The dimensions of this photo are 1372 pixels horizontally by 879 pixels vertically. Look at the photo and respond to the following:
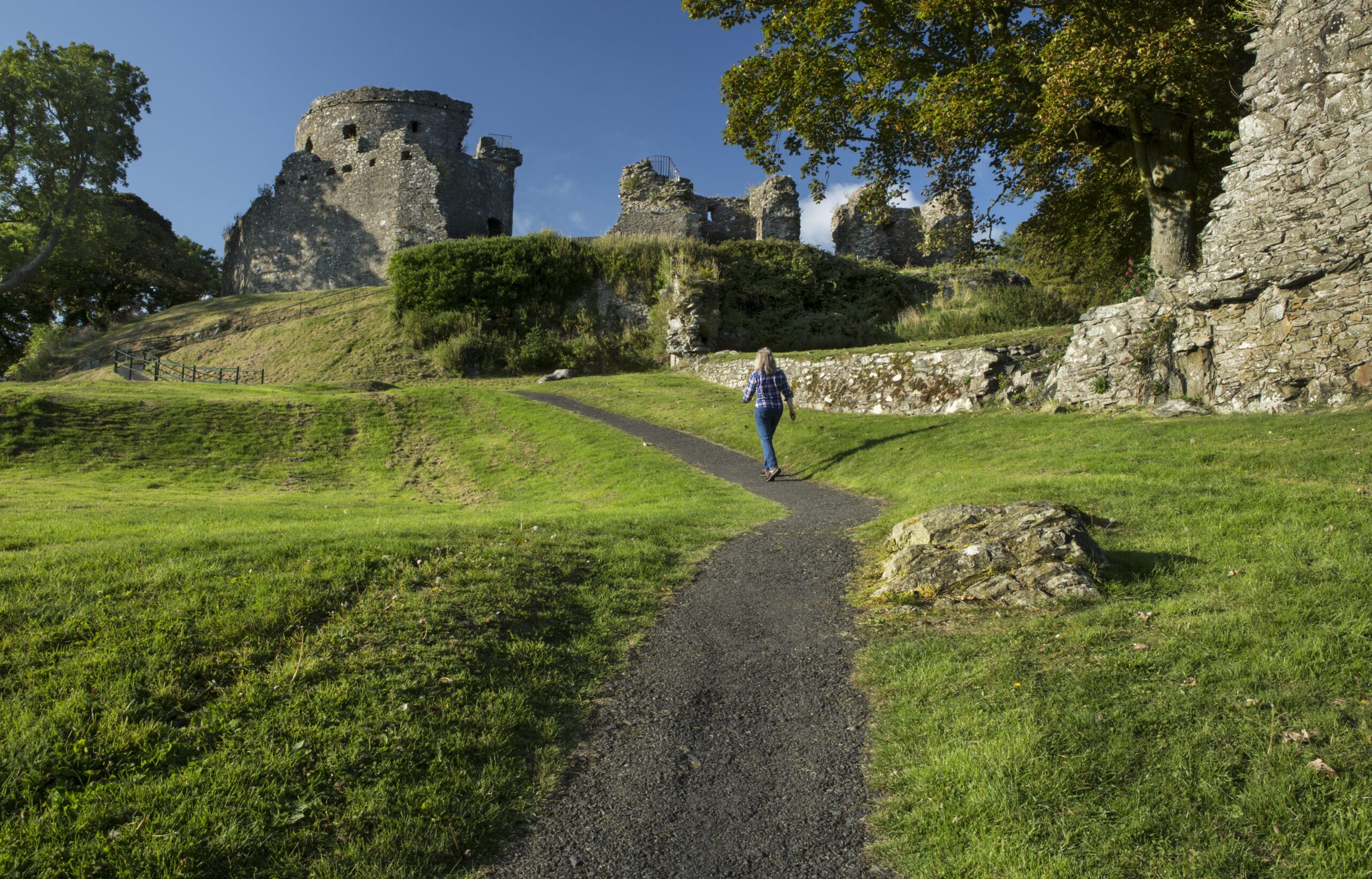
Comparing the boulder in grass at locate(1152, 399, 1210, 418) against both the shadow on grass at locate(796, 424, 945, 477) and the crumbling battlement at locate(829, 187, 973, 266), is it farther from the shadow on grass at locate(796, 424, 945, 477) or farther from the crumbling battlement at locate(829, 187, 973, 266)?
the crumbling battlement at locate(829, 187, 973, 266)

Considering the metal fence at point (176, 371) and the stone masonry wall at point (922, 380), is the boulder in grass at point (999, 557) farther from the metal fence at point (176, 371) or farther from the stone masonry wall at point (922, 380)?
the metal fence at point (176, 371)

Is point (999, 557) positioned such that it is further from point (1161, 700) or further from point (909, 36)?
point (909, 36)

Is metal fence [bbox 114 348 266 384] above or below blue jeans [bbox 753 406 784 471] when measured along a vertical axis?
above

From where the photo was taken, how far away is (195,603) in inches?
204

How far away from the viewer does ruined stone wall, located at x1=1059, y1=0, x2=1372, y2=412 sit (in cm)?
1004

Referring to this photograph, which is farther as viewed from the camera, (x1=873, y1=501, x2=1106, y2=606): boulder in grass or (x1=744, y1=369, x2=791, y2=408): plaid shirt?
(x1=744, y1=369, x2=791, y2=408): plaid shirt

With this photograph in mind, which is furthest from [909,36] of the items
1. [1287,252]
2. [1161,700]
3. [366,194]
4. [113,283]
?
[113,283]

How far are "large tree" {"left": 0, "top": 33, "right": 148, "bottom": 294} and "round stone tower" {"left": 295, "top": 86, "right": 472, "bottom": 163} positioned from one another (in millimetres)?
9482

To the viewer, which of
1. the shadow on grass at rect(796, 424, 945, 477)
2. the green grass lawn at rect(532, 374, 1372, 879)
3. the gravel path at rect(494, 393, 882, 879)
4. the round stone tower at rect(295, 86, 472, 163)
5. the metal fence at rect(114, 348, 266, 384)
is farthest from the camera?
the round stone tower at rect(295, 86, 472, 163)

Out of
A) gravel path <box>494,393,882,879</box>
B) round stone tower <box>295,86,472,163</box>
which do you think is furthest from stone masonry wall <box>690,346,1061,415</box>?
round stone tower <box>295,86,472,163</box>

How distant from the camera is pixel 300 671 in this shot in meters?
4.55

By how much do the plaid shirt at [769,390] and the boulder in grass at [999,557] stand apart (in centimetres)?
588

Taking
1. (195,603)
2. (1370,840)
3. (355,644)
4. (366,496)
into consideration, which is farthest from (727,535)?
(366,496)

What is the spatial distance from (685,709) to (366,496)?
32.0 feet
